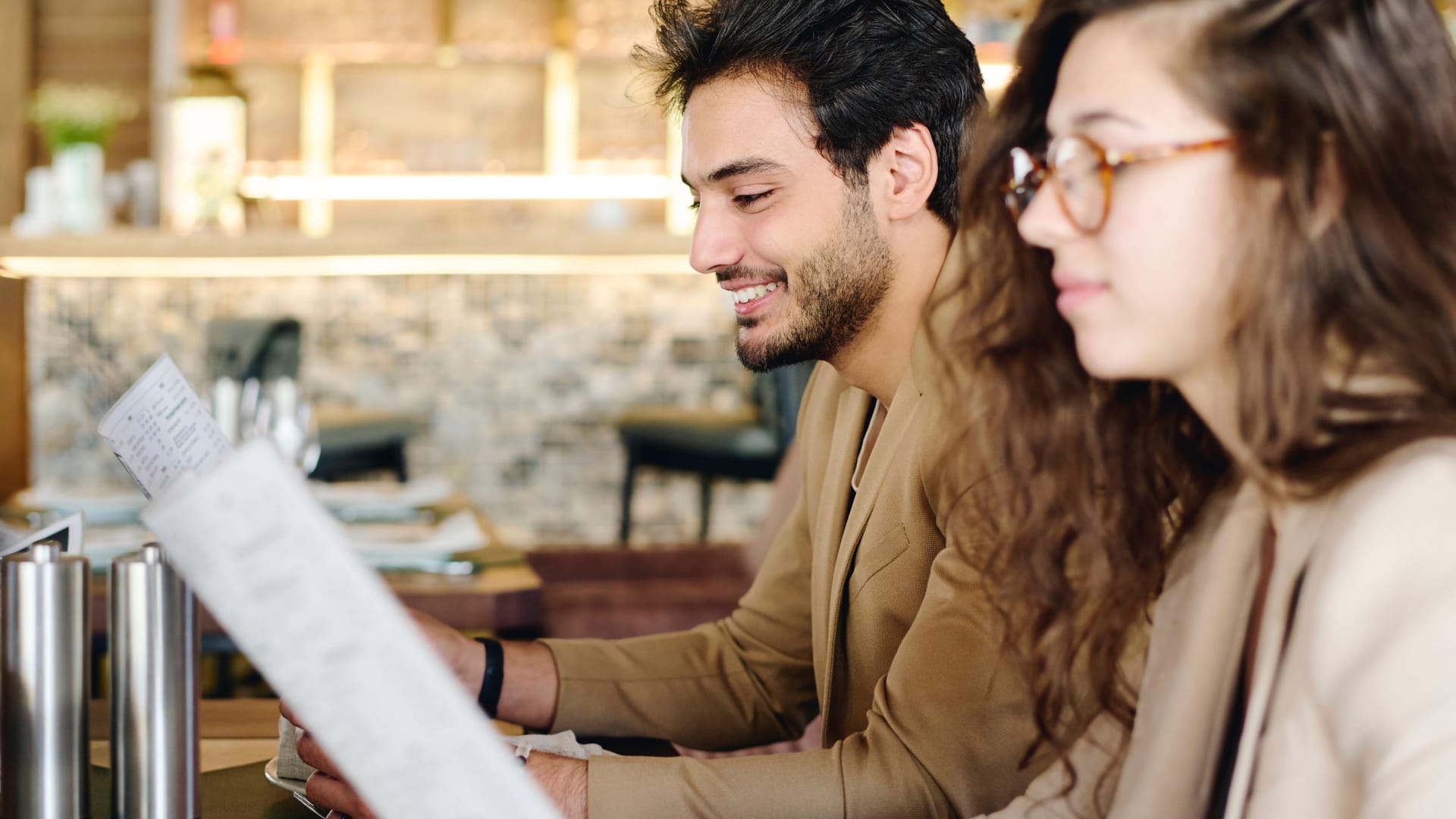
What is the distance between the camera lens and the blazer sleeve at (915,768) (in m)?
1.01

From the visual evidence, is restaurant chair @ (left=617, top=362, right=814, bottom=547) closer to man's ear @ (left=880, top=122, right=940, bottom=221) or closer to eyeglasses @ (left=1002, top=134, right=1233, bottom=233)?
man's ear @ (left=880, top=122, right=940, bottom=221)

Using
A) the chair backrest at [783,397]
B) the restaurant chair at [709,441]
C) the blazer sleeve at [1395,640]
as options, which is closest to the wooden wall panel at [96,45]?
the restaurant chair at [709,441]

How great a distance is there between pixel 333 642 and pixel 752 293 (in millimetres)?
982

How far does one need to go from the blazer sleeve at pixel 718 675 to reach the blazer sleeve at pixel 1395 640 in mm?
826

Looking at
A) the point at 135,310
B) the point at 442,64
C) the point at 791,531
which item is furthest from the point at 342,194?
the point at 791,531

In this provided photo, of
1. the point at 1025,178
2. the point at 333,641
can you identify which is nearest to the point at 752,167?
the point at 1025,178

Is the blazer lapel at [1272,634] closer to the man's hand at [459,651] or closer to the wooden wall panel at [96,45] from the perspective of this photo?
the man's hand at [459,651]

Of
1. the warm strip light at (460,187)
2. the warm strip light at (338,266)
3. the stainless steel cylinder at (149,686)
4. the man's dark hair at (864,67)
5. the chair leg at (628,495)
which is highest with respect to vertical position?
the warm strip light at (460,187)

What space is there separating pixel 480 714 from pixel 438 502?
80.8 inches

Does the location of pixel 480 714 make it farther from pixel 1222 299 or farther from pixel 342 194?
pixel 342 194

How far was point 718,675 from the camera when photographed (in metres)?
1.43

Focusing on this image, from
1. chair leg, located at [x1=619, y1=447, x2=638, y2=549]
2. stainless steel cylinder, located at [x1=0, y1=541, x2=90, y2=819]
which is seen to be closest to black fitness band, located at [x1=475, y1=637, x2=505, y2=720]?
stainless steel cylinder, located at [x1=0, y1=541, x2=90, y2=819]

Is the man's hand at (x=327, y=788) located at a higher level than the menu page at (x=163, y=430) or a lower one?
lower

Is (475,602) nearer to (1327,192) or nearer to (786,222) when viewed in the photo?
(786,222)
